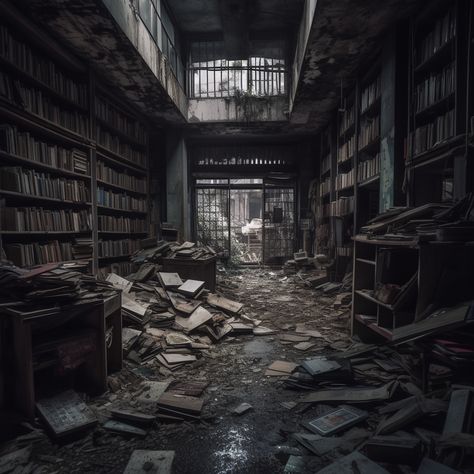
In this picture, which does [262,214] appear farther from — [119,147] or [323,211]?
[119,147]

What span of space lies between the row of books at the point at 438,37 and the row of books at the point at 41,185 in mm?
5264

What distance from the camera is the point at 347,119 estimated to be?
7320 millimetres

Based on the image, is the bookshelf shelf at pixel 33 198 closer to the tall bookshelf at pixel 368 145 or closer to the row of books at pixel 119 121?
the row of books at pixel 119 121

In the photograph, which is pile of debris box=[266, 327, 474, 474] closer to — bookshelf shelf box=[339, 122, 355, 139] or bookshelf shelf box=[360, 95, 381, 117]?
bookshelf shelf box=[360, 95, 381, 117]

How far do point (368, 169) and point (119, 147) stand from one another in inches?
204

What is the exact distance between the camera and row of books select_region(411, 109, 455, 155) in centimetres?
361

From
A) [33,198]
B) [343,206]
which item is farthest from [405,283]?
[33,198]

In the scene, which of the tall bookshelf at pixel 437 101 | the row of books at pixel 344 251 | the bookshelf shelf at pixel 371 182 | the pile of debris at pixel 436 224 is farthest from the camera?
the row of books at pixel 344 251

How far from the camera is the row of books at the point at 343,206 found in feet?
22.9

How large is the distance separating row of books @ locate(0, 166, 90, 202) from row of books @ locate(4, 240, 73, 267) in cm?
71

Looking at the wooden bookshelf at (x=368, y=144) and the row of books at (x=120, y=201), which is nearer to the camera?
the wooden bookshelf at (x=368, y=144)

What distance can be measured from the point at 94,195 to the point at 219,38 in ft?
20.6

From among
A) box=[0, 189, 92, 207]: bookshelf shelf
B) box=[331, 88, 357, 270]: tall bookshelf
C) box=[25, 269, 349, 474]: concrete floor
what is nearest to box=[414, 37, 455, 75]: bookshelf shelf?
box=[331, 88, 357, 270]: tall bookshelf

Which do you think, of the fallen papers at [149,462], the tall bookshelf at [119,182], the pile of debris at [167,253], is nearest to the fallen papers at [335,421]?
the fallen papers at [149,462]
